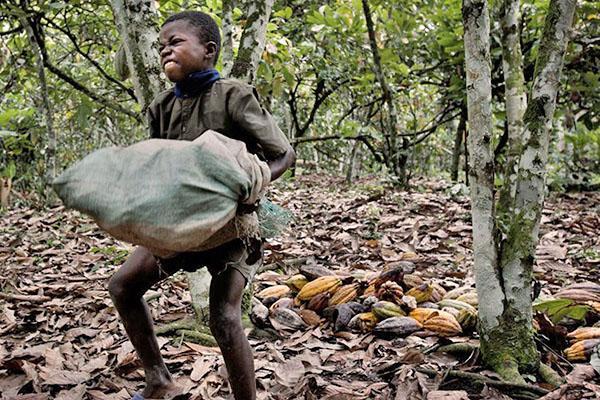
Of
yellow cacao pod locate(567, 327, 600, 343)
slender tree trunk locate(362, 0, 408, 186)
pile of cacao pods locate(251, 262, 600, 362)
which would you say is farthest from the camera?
slender tree trunk locate(362, 0, 408, 186)

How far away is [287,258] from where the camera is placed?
14.4 feet

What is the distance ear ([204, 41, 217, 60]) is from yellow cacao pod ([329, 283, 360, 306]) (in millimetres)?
1768

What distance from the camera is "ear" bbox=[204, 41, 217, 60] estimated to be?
2047 mm

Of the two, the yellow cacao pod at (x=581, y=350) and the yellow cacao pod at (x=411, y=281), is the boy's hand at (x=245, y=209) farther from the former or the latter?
the yellow cacao pod at (x=411, y=281)

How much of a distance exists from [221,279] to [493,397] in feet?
3.76

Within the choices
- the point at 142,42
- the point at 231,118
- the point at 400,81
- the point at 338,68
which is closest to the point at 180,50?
the point at 231,118

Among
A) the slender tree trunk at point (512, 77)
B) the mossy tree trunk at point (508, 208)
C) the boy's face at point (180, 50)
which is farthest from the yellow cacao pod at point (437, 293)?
the boy's face at point (180, 50)

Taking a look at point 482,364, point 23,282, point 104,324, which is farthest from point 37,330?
point 482,364

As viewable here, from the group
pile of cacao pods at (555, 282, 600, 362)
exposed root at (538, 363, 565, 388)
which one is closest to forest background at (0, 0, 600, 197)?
pile of cacao pods at (555, 282, 600, 362)

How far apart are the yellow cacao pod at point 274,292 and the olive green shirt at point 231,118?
1642mm

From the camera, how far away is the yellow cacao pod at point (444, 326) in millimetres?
2873

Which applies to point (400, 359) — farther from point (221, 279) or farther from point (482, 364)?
point (221, 279)

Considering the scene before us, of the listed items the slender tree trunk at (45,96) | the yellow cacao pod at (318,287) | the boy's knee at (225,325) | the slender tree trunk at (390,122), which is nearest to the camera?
the boy's knee at (225,325)

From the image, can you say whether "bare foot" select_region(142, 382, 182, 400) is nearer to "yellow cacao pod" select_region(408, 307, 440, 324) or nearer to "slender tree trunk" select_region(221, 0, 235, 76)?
"yellow cacao pod" select_region(408, 307, 440, 324)
